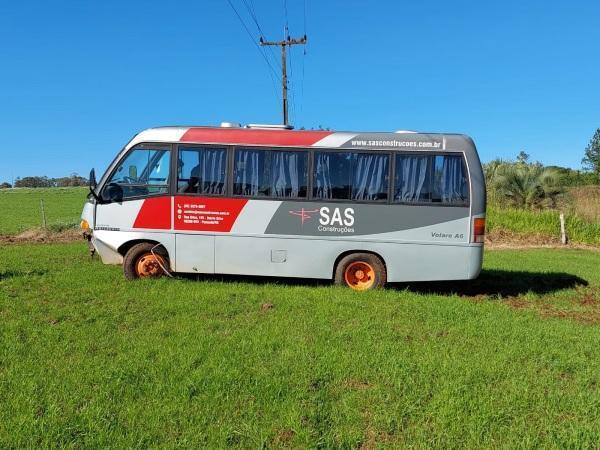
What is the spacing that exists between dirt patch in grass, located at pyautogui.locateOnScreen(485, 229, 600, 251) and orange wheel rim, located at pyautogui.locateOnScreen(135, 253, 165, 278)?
15.1 metres

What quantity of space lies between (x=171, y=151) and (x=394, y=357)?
5.66 m

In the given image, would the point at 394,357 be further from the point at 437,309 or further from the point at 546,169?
the point at 546,169

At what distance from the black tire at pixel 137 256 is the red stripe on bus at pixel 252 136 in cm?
202

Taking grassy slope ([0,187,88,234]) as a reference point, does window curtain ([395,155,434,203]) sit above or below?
above

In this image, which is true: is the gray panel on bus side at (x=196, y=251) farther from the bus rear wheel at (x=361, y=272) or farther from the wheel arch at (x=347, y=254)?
the bus rear wheel at (x=361, y=272)

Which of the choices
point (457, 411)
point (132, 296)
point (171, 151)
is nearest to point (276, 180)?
point (171, 151)

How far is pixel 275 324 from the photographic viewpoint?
5883 mm

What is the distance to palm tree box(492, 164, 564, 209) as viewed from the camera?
2561 centimetres

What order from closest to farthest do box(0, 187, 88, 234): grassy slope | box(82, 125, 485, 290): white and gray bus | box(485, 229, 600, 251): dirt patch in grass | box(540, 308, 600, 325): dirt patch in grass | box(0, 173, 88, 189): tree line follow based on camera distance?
1. box(540, 308, 600, 325): dirt patch in grass
2. box(82, 125, 485, 290): white and gray bus
3. box(485, 229, 600, 251): dirt patch in grass
4. box(0, 187, 88, 234): grassy slope
5. box(0, 173, 88, 189): tree line

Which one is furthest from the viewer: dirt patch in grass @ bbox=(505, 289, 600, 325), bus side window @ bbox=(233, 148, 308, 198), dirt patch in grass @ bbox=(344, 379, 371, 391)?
bus side window @ bbox=(233, 148, 308, 198)

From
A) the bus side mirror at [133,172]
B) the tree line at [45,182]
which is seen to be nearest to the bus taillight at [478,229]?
the bus side mirror at [133,172]

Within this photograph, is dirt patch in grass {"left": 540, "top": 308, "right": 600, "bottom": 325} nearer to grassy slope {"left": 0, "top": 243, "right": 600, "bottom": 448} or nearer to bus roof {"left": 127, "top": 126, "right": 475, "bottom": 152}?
grassy slope {"left": 0, "top": 243, "right": 600, "bottom": 448}

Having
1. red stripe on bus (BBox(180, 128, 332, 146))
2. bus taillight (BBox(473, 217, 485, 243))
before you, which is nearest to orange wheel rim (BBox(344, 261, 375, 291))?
bus taillight (BBox(473, 217, 485, 243))

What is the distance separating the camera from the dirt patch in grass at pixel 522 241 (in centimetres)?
2022
